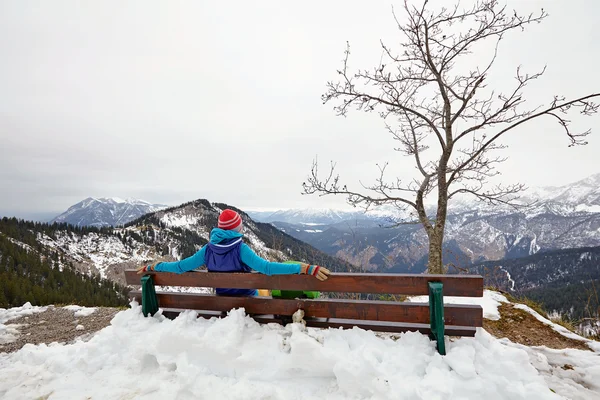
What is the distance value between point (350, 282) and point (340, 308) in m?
0.43

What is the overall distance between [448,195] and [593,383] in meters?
5.76

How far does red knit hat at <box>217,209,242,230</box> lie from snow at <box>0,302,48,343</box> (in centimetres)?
617

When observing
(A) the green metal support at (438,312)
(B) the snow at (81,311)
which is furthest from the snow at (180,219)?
(A) the green metal support at (438,312)

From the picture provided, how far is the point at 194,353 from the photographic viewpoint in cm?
347

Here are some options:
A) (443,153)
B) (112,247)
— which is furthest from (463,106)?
(112,247)

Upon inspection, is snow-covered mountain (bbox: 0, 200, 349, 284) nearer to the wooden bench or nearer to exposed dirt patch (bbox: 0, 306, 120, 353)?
exposed dirt patch (bbox: 0, 306, 120, 353)

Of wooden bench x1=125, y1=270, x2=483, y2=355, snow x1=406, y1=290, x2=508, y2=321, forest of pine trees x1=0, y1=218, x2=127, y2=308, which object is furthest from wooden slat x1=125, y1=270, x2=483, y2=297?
forest of pine trees x1=0, y1=218, x2=127, y2=308

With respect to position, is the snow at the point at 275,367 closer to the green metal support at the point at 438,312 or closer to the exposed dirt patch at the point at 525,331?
the green metal support at the point at 438,312

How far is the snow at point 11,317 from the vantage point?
20.6 ft

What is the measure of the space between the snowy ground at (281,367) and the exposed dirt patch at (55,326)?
8.79 ft

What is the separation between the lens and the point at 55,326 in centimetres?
688

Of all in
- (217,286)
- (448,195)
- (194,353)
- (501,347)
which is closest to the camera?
(501,347)

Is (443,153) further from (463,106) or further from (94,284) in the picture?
(94,284)

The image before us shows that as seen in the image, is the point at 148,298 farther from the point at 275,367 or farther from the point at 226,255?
the point at 275,367
